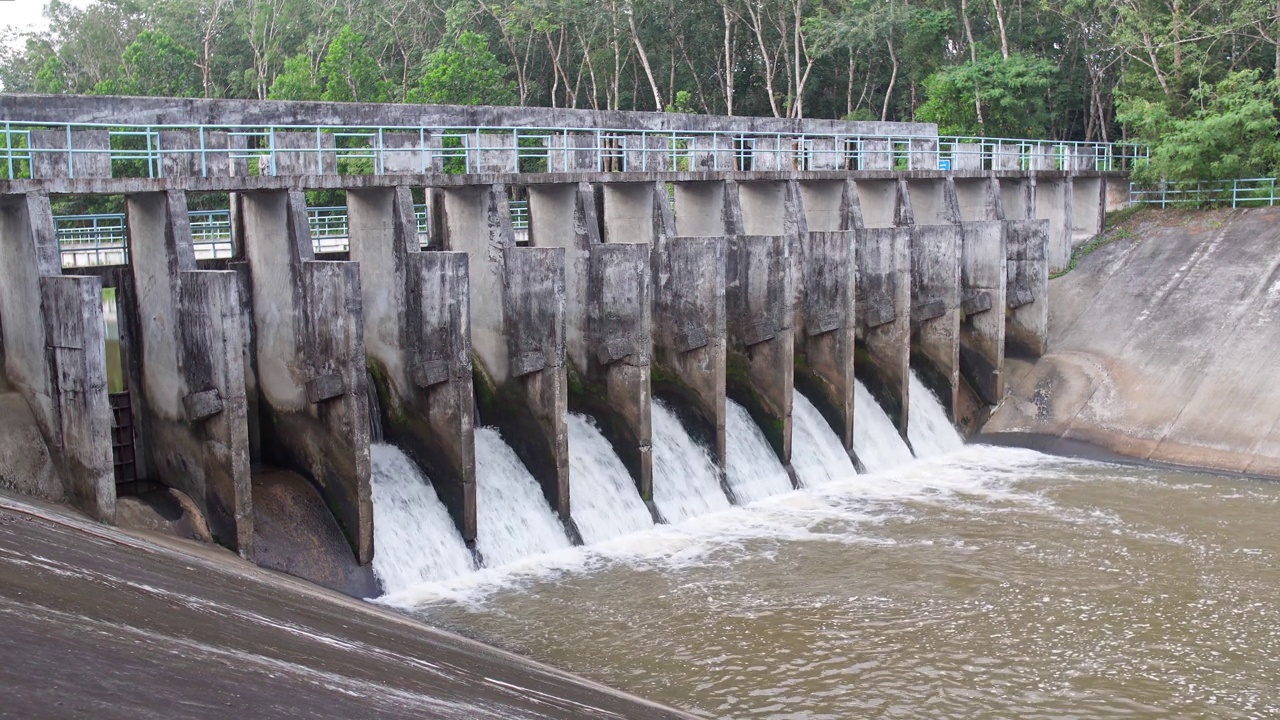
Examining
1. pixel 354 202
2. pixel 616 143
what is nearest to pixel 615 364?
pixel 354 202

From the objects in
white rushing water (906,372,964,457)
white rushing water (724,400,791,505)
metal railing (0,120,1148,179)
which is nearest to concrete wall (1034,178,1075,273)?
metal railing (0,120,1148,179)

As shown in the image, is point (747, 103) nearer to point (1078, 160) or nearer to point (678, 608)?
point (1078, 160)

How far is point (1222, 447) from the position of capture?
2391 cm

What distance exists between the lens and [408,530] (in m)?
16.6

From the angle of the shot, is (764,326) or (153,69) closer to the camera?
(764,326)

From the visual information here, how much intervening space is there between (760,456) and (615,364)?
346cm

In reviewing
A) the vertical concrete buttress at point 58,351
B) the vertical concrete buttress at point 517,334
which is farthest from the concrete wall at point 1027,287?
the vertical concrete buttress at point 58,351

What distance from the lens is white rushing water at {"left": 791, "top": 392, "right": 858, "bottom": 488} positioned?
73.9 ft

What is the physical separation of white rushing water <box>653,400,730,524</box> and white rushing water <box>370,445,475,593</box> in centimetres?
398

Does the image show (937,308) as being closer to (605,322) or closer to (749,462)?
(749,462)

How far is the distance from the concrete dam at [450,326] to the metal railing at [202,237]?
0.48m

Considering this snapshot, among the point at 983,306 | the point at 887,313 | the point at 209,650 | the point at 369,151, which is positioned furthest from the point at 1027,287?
the point at 209,650

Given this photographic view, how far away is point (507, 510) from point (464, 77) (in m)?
27.4

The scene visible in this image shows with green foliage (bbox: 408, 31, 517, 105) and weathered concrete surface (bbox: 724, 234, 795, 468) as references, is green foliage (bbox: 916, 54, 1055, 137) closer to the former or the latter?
green foliage (bbox: 408, 31, 517, 105)
